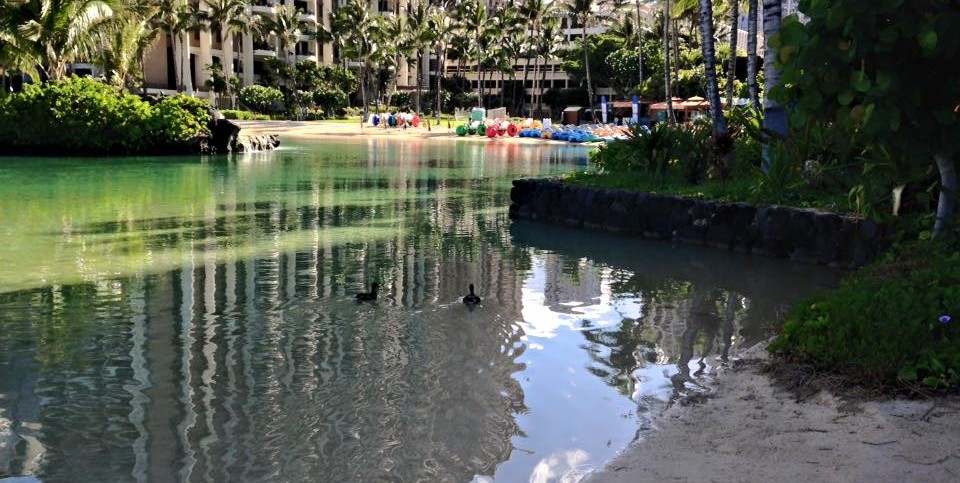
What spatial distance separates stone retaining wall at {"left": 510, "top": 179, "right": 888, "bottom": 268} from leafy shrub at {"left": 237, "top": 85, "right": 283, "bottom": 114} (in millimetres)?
65783

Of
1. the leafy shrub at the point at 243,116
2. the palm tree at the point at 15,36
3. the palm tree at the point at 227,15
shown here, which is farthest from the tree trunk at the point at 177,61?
the palm tree at the point at 15,36

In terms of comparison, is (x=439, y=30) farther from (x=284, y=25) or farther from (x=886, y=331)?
(x=886, y=331)

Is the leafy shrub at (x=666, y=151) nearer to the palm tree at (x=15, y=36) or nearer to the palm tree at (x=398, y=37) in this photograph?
the palm tree at (x=15, y=36)

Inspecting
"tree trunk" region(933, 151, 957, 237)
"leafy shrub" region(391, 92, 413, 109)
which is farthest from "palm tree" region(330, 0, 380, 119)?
"tree trunk" region(933, 151, 957, 237)

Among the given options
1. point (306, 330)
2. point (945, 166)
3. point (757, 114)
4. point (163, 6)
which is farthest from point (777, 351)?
point (163, 6)

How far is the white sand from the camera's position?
4.76m

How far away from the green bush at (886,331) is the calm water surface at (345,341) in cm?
98

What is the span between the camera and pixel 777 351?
6711 millimetres

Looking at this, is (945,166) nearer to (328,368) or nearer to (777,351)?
(777,351)

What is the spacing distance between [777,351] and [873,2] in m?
2.43

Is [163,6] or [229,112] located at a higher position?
[163,6]

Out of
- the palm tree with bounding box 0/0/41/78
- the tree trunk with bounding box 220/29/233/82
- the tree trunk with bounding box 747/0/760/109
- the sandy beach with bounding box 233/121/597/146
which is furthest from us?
the tree trunk with bounding box 220/29/233/82

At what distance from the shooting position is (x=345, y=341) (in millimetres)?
8078

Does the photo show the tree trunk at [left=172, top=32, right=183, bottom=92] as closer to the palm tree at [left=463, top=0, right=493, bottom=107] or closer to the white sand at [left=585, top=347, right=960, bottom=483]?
the palm tree at [left=463, top=0, right=493, bottom=107]
